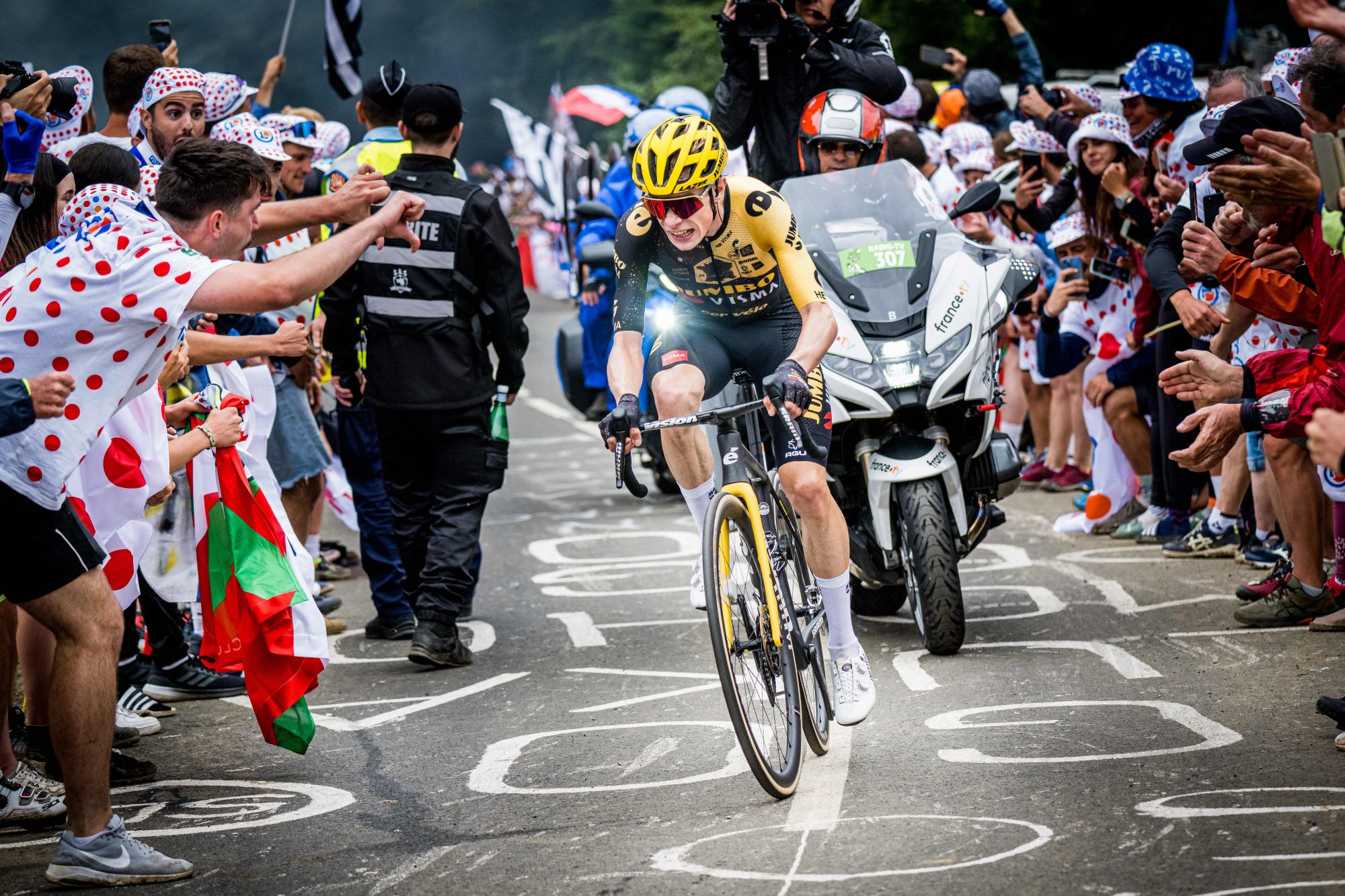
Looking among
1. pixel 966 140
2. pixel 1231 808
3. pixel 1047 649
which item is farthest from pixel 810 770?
pixel 966 140

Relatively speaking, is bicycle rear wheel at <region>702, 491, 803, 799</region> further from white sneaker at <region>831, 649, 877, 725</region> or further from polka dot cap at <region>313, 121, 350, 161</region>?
polka dot cap at <region>313, 121, 350, 161</region>

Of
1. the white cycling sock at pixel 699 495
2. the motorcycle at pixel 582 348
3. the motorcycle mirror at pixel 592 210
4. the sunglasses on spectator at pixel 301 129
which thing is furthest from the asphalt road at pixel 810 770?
the sunglasses on spectator at pixel 301 129

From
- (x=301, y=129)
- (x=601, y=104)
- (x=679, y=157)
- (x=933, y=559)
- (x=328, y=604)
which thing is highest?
(x=301, y=129)

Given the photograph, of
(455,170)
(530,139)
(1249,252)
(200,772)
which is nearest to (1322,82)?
(1249,252)

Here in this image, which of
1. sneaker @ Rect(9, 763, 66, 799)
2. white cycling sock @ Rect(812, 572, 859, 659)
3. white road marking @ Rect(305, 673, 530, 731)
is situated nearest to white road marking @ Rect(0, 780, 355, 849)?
sneaker @ Rect(9, 763, 66, 799)

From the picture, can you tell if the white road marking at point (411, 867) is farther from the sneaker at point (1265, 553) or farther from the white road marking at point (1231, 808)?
the sneaker at point (1265, 553)

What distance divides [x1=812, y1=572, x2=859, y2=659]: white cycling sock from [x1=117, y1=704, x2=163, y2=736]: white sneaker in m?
2.65

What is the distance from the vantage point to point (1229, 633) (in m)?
6.64

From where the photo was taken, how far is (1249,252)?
6109mm

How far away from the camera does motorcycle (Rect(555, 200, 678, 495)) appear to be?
955cm

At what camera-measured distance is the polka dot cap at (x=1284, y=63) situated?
7051 millimetres

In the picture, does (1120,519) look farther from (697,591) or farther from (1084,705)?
(697,591)

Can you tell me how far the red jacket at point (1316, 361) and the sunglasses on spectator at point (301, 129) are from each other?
239 inches

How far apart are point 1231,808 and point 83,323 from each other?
3372 mm
